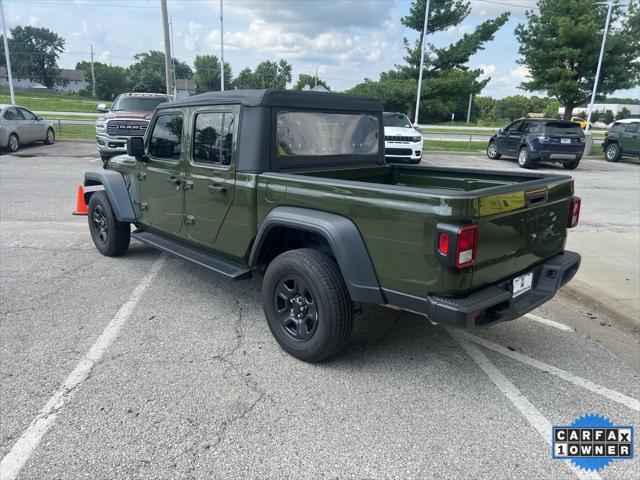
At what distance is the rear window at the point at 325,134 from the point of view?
3.86m

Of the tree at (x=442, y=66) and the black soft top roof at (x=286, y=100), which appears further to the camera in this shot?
the tree at (x=442, y=66)

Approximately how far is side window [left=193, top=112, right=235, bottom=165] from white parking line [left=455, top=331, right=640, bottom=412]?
244cm

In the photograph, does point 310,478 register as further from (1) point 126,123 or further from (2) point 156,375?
(1) point 126,123

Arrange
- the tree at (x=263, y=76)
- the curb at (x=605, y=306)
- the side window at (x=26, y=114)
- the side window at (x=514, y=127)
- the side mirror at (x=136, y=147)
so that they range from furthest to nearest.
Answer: the tree at (x=263, y=76) → the side window at (x=514, y=127) → the side window at (x=26, y=114) → the side mirror at (x=136, y=147) → the curb at (x=605, y=306)

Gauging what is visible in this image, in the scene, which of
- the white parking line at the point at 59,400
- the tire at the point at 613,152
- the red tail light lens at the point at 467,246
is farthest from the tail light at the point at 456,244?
the tire at the point at 613,152

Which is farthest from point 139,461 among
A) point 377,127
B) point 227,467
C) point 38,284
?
point 377,127

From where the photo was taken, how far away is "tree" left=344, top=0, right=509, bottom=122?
30344mm

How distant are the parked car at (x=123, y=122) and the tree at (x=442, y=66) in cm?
2229

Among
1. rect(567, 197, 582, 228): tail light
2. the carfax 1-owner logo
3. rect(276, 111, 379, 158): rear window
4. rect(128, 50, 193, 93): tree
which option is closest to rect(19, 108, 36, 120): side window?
rect(276, 111, 379, 158): rear window

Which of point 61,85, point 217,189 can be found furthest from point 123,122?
point 61,85

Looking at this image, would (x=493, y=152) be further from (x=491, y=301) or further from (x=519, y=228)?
(x=491, y=301)

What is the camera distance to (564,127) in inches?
615

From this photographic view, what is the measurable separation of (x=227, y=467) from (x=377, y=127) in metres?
3.30

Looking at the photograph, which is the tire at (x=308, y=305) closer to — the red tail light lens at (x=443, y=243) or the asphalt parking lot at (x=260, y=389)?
the asphalt parking lot at (x=260, y=389)
